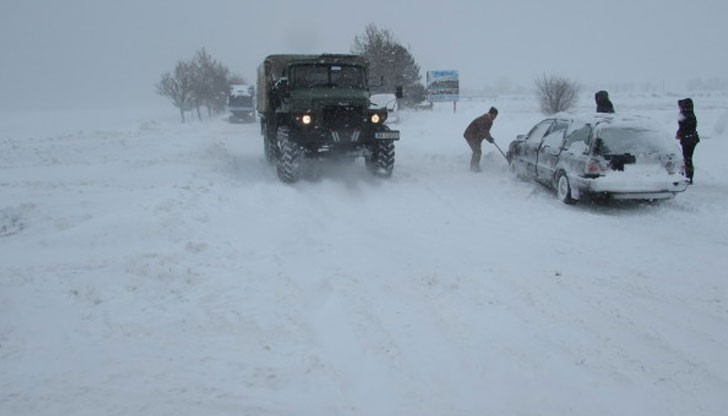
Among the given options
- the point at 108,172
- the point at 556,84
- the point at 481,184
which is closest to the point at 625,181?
the point at 481,184

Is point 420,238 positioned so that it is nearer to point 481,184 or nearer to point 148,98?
point 481,184

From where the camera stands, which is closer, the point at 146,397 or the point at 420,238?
the point at 146,397

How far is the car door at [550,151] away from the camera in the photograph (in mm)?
9430

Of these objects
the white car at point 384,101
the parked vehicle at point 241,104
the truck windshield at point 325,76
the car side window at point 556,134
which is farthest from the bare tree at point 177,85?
the car side window at point 556,134

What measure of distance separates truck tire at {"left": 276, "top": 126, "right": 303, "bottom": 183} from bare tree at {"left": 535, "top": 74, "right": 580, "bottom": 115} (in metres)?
21.6

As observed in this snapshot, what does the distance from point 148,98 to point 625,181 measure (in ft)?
518

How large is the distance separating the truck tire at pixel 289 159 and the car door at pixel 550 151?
4774 mm

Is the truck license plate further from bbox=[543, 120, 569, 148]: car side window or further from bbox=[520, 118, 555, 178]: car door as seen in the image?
bbox=[543, 120, 569, 148]: car side window

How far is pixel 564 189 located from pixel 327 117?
15.8 feet

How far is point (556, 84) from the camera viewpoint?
28.4 metres

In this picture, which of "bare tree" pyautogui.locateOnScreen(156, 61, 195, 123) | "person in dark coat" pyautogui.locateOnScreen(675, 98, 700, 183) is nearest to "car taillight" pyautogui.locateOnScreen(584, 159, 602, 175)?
"person in dark coat" pyautogui.locateOnScreen(675, 98, 700, 183)

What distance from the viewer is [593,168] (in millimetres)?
8219

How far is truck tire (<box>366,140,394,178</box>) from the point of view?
1131 cm

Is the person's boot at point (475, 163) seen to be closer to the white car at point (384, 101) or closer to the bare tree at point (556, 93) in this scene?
the white car at point (384, 101)
